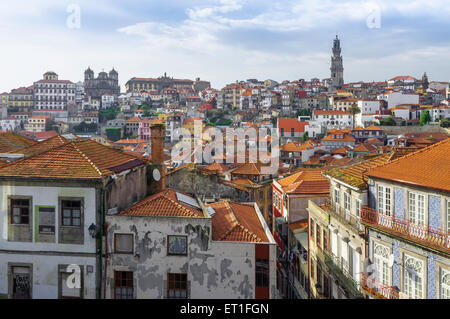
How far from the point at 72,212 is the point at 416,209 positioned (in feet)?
38.6

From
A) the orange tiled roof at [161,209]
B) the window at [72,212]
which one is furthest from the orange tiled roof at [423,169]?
the window at [72,212]

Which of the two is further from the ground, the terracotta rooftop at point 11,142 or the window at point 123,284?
the terracotta rooftop at point 11,142

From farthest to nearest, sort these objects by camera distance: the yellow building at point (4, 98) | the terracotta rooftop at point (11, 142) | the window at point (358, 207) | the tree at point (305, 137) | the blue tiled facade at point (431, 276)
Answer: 1. the yellow building at point (4, 98)
2. the tree at point (305, 137)
3. the terracotta rooftop at point (11, 142)
4. the window at point (358, 207)
5. the blue tiled facade at point (431, 276)

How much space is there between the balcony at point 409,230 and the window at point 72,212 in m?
10.5

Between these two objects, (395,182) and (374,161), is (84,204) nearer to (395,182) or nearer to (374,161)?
(395,182)

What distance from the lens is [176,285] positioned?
14.7 meters

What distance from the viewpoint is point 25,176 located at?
14.8 meters

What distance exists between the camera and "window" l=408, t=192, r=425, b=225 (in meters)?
13.4

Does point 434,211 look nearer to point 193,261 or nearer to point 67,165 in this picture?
point 193,261

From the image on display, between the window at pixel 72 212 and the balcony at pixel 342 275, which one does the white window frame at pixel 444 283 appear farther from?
the window at pixel 72 212

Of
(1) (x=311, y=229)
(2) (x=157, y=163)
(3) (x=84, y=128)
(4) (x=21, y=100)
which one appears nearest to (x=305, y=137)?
(1) (x=311, y=229)

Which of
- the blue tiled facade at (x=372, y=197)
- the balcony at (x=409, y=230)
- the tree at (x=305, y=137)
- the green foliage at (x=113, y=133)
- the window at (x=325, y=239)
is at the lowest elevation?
the window at (x=325, y=239)

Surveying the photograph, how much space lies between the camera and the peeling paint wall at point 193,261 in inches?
574
